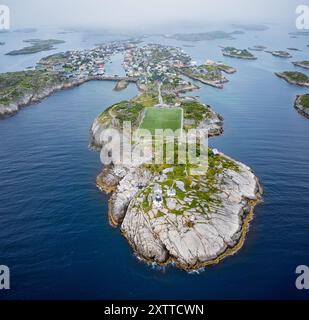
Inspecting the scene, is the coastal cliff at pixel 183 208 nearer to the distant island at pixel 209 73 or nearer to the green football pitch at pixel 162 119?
the green football pitch at pixel 162 119

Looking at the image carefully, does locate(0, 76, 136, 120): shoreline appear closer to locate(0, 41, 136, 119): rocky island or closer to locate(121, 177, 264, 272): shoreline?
locate(0, 41, 136, 119): rocky island

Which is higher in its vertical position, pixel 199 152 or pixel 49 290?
pixel 199 152

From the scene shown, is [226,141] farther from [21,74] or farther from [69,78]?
[21,74]

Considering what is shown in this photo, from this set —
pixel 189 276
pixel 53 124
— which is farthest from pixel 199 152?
pixel 53 124

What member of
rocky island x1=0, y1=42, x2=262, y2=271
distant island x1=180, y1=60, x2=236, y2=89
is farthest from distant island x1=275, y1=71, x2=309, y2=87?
rocky island x1=0, y1=42, x2=262, y2=271

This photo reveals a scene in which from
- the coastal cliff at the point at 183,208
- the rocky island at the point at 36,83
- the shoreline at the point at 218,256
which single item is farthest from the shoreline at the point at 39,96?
A: the shoreline at the point at 218,256

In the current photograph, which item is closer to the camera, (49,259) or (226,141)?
(49,259)
